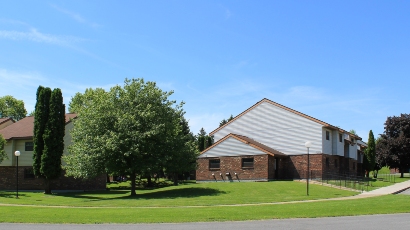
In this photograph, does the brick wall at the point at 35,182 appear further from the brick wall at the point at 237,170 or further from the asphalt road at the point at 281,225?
the asphalt road at the point at 281,225

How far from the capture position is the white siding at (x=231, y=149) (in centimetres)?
4359

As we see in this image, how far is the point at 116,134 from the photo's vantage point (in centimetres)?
3200

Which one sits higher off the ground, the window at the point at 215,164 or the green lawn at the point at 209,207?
the window at the point at 215,164

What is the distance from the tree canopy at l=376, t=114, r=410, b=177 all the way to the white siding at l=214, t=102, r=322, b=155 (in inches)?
687

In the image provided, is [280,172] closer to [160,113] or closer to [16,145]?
[160,113]

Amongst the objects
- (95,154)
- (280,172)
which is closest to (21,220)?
(95,154)

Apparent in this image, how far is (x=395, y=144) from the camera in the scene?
55.8 m

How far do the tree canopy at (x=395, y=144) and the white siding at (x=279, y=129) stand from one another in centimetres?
1745

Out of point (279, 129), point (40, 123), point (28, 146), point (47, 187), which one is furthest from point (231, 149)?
point (28, 146)

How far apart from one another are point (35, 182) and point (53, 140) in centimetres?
735

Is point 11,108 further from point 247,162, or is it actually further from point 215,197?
point 215,197

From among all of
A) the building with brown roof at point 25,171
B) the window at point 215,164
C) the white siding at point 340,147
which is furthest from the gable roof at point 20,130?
the white siding at point 340,147

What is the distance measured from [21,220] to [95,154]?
571 inches

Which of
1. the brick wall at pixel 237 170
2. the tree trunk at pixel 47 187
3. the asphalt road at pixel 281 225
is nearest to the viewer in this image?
the asphalt road at pixel 281 225
